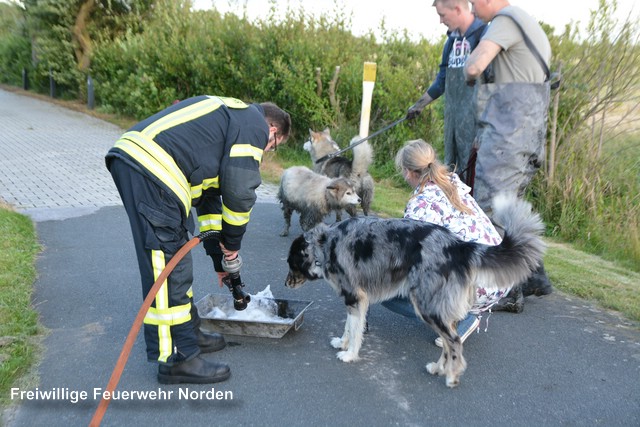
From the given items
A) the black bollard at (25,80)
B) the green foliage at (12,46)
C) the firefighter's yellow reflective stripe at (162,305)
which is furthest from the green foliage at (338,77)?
the firefighter's yellow reflective stripe at (162,305)

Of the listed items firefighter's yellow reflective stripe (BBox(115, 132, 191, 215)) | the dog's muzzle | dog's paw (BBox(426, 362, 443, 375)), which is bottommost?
dog's paw (BBox(426, 362, 443, 375))

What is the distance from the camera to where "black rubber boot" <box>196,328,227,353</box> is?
446 cm

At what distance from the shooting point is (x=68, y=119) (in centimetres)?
1956

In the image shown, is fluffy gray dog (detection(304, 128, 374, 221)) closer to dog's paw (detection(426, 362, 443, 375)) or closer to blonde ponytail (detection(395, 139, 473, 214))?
blonde ponytail (detection(395, 139, 473, 214))

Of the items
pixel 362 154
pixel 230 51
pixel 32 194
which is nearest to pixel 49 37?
pixel 230 51

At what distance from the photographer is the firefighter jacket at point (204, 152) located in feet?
12.2

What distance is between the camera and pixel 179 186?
12.4 ft

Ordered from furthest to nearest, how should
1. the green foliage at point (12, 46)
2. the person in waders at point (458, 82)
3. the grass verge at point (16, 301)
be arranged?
1. the green foliage at point (12, 46)
2. the person in waders at point (458, 82)
3. the grass verge at point (16, 301)

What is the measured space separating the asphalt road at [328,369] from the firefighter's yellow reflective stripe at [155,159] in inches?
56.6

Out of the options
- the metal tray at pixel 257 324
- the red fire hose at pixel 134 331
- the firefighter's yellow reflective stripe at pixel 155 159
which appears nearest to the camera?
the red fire hose at pixel 134 331

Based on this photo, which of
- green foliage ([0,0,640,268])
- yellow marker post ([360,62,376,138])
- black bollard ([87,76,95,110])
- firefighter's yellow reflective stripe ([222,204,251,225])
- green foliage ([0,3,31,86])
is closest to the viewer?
firefighter's yellow reflective stripe ([222,204,251,225])

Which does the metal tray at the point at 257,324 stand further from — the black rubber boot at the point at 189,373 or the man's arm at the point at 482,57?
the man's arm at the point at 482,57

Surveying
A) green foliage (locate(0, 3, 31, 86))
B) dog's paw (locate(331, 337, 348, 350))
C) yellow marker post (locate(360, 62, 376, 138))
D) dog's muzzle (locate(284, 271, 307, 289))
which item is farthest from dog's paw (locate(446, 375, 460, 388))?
green foliage (locate(0, 3, 31, 86))

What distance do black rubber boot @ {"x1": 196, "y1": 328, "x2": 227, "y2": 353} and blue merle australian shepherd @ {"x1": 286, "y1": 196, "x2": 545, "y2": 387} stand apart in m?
0.94
